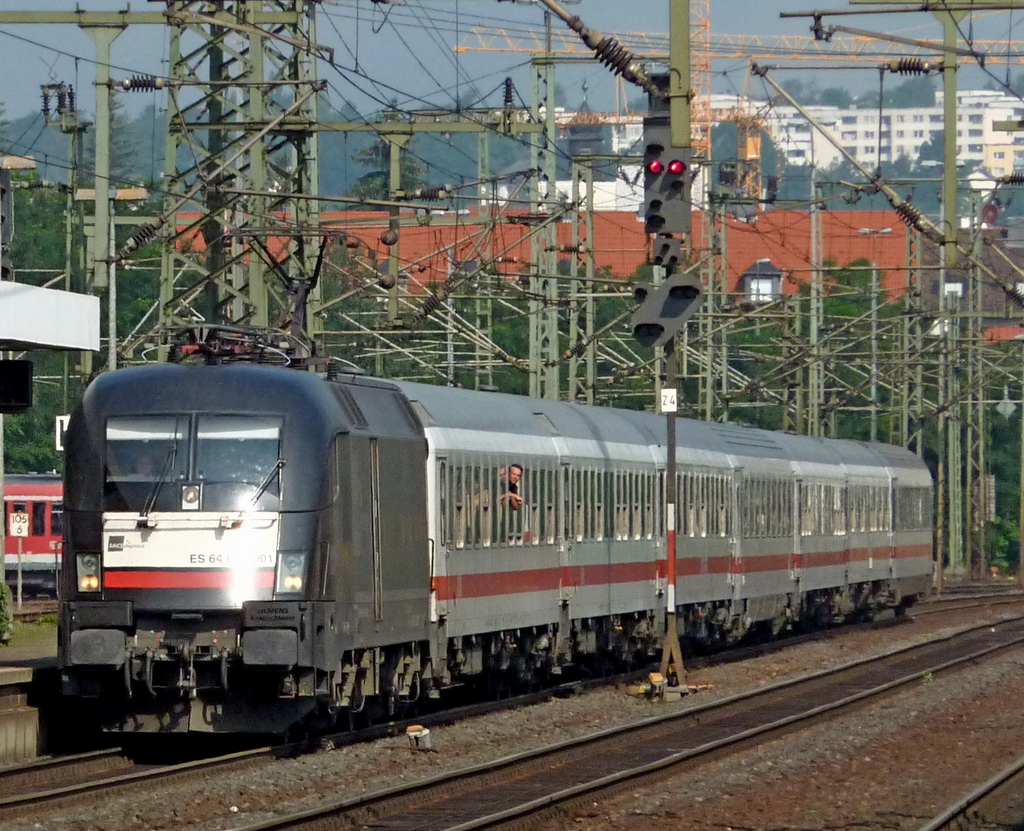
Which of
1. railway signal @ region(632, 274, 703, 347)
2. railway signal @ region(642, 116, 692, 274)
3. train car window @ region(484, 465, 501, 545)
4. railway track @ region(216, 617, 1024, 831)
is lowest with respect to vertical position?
railway track @ region(216, 617, 1024, 831)

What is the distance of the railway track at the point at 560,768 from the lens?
13547 millimetres

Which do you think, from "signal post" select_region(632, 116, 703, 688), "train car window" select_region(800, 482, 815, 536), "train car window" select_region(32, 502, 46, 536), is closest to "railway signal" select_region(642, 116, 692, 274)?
"signal post" select_region(632, 116, 703, 688)

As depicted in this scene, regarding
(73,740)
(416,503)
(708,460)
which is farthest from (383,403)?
(708,460)

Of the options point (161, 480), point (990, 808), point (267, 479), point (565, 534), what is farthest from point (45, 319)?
point (990, 808)

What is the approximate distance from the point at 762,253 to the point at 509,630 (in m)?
98.4

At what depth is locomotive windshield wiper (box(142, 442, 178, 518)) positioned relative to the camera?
1600 cm

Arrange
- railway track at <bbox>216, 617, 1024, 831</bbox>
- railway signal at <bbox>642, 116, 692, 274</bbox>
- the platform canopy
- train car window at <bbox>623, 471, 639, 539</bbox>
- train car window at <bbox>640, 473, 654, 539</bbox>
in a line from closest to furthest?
railway track at <bbox>216, 617, 1024, 831</bbox> → the platform canopy → railway signal at <bbox>642, 116, 692, 274</bbox> → train car window at <bbox>623, 471, 639, 539</bbox> → train car window at <bbox>640, 473, 654, 539</bbox>

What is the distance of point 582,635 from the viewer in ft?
80.1

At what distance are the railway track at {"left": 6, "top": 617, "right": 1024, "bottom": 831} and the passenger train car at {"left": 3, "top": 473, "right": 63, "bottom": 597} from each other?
28.7 m

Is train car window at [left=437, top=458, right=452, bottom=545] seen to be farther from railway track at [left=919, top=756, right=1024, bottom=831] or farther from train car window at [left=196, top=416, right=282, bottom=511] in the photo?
railway track at [left=919, top=756, right=1024, bottom=831]

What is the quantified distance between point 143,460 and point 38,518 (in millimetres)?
35073

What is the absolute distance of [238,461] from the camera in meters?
16.1

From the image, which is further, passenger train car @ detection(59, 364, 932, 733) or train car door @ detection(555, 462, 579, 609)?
train car door @ detection(555, 462, 579, 609)

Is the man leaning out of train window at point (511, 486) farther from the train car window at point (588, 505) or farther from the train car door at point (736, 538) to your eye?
the train car door at point (736, 538)
